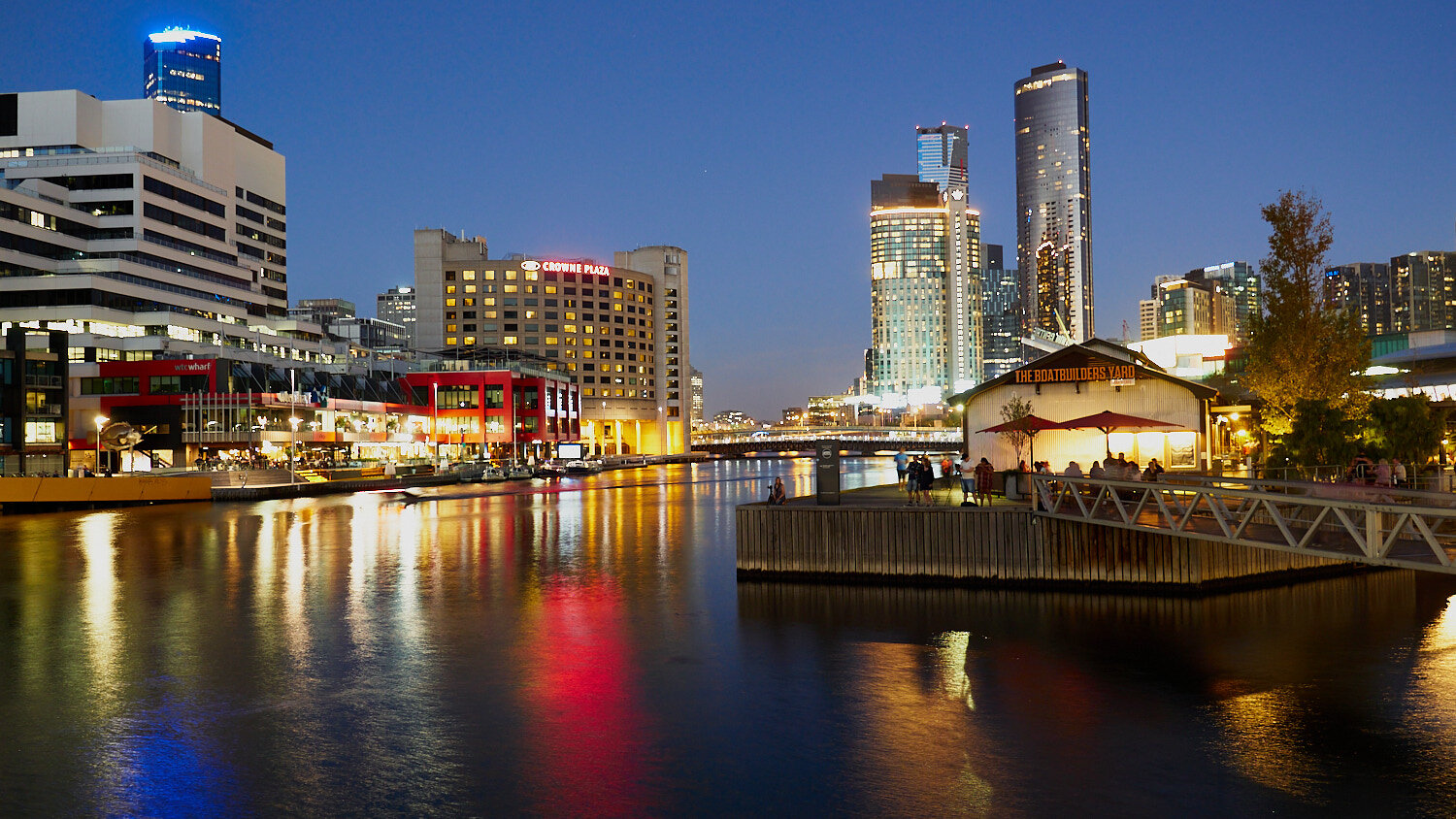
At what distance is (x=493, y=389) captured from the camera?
128 m

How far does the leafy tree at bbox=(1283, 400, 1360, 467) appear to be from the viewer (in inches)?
1190

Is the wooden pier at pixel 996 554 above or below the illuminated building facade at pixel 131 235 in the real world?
below

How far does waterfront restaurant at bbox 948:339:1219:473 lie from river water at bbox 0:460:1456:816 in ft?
42.9

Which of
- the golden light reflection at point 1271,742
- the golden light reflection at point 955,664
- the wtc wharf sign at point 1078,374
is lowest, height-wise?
the golden light reflection at point 1271,742

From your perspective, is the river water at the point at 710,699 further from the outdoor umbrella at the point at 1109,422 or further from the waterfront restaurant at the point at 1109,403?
the waterfront restaurant at the point at 1109,403

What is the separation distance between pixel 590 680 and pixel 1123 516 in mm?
11905

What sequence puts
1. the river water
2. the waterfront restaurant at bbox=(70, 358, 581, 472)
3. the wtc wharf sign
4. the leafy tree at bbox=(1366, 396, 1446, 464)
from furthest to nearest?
the waterfront restaurant at bbox=(70, 358, 581, 472) < the wtc wharf sign < the leafy tree at bbox=(1366, 396, 1446, 464) < the river water

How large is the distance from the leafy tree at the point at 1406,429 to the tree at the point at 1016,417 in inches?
434

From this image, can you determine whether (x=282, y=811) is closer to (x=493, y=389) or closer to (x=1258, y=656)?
(x=1258, y=656)

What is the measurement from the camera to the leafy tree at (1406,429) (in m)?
33.8

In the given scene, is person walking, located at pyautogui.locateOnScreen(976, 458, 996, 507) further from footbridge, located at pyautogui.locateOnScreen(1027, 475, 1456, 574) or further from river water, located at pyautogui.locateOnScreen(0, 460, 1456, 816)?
river water, located at pyautogui.locateOnScreen(0, 460, 1456, 816)

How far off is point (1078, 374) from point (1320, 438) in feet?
33.6

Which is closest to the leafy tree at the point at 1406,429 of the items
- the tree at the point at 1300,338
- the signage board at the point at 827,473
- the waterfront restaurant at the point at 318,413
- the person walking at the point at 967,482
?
the tree at the point at 1300,338

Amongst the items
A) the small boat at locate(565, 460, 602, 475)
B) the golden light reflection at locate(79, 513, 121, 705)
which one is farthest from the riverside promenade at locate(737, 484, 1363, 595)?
the small boat at locate(565, 460, 602, 475)
